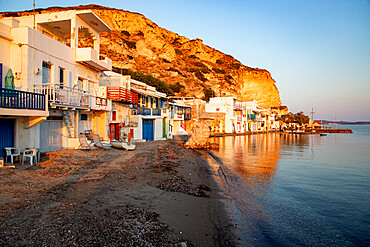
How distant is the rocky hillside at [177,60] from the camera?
76.3m

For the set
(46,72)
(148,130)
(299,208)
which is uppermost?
(46,72)

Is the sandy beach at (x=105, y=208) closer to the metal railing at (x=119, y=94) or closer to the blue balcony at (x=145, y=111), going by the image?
the metal railing at (x=119, y=94)

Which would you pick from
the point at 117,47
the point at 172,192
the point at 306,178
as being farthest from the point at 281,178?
the point at 117,47

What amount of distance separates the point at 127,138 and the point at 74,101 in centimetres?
972

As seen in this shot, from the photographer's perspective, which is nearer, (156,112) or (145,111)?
(145,111)

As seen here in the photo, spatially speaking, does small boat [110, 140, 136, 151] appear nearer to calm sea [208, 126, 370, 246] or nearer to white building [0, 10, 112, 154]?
white building [0, 10, 112, 154]

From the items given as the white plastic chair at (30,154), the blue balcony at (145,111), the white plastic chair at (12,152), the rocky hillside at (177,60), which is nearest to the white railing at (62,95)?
the white plastic chair at (30,154)

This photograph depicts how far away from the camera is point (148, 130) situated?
104 ft

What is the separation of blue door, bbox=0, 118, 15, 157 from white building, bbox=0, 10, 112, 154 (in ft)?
0.23

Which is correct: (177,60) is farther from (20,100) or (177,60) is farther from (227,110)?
(20,100)

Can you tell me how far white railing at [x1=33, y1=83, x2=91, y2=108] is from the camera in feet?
44.9

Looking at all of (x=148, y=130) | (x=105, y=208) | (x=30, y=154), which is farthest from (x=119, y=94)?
(x=105, y=208)

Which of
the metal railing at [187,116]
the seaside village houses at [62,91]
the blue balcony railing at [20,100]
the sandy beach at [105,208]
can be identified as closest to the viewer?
the sandy beach at [105,208]

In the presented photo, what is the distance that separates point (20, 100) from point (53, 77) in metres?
5.33
